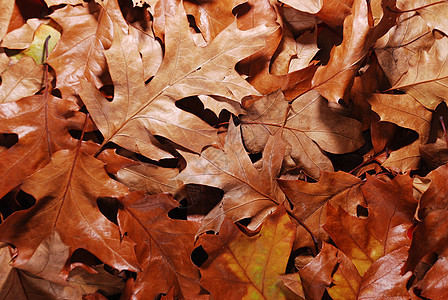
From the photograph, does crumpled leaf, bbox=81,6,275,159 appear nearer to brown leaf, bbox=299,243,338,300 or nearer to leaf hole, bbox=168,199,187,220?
leaf hole, bbox=168,199,187,220

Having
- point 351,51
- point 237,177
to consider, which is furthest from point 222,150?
point 351,51

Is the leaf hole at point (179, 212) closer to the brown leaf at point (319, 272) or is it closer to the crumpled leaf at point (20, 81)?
the brown leaf at point (319, 272)

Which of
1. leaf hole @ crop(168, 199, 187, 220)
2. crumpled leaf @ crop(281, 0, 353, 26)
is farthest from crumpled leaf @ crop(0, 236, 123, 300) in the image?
crumpled leaf @ crop(281, 0, 353, 26)

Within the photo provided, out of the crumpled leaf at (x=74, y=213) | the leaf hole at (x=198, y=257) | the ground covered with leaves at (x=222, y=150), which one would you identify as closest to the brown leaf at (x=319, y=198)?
the ground covered with leaves at (x=222, y=150)

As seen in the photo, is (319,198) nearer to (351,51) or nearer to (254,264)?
(254,264)

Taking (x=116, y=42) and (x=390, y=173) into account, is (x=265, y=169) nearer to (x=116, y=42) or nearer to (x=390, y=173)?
(x=390, y=173)

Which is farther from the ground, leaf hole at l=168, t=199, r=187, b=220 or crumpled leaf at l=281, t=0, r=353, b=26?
crumpled leaf at l=281, t=0, r=353, b=26

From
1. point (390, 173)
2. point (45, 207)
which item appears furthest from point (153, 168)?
point (390, 173)
